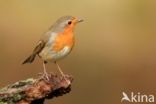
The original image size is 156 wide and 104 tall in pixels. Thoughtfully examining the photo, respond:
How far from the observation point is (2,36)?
19.3m

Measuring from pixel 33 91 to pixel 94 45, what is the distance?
25.1 feet

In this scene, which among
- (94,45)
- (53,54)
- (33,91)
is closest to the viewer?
(33,91)

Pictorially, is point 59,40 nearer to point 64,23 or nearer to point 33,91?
point 64,23

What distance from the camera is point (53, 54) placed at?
1295 cm

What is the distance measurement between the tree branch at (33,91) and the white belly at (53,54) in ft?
2.20

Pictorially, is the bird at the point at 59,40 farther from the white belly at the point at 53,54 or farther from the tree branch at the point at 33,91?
the tree branch at the point at 33,91

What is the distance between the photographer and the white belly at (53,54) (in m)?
12.8

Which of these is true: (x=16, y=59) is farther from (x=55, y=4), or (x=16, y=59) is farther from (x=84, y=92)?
(x=55, y=4)

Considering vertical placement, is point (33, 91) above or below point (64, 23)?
below

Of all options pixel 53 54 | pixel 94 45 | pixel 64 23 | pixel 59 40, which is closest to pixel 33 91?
pixel 53 54

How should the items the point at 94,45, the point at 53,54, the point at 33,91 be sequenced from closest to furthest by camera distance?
the point at 33,91 < the point at 53,54 < the point at 94,45

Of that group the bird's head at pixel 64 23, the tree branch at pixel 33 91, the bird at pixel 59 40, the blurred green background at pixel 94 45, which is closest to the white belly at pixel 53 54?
the bird at pixel 59 40

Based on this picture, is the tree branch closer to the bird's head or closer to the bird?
the bird

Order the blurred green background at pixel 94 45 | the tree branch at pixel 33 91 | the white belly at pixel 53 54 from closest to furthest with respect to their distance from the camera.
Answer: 1. the tree branch at pixel 33 91
2. the white belly at pixel 53 54
3. the blurred green background at pixel 94 45
